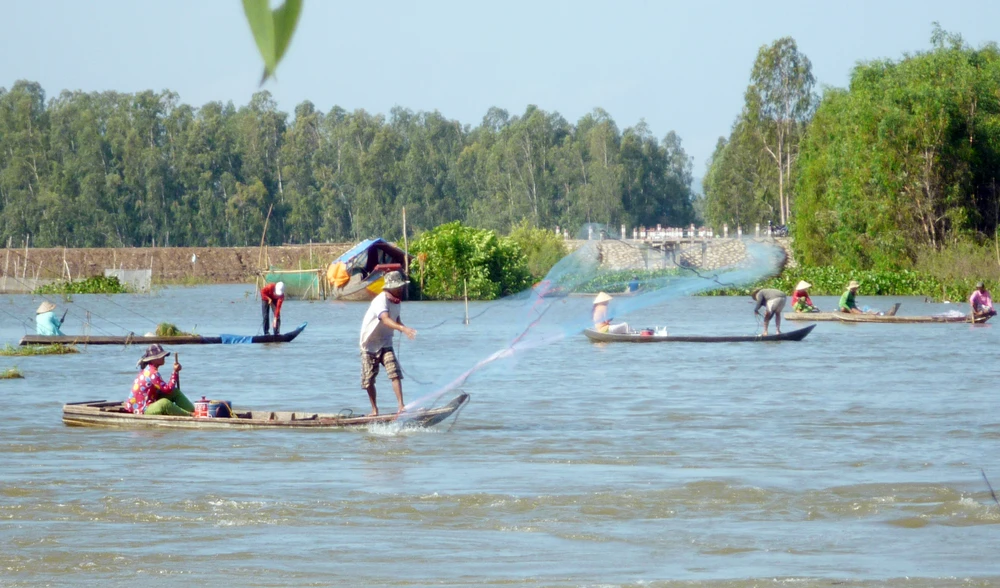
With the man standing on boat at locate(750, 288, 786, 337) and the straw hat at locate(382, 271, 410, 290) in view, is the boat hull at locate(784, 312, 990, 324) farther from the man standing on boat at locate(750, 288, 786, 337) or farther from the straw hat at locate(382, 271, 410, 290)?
the straw hat at locate(382, 271, 410, 290)

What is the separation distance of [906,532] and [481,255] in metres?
40.9

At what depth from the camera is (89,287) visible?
178 ft

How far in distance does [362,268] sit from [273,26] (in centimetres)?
5181

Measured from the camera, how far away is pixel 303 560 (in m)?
8.20

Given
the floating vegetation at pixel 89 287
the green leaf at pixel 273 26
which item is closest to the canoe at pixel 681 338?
the green leaf at pixel 273 26

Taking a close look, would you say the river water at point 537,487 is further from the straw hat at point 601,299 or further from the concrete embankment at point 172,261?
the concrete embankment at point 172,261

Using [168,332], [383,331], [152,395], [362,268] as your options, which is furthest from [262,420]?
[362,268]

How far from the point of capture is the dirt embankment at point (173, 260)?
68.6 meters

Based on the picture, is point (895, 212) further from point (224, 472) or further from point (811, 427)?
point (224, 472)

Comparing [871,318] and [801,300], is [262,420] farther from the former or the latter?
[871,318]

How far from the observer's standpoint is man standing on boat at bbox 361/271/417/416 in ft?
39.5

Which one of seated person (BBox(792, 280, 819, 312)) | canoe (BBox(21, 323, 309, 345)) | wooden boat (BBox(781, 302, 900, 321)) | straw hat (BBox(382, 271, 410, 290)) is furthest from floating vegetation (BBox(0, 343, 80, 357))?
seated person (BBox(792, 280, 819, 312))

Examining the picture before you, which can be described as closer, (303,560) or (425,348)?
(303,560)

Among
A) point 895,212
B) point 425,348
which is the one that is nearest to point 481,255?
point 895,212
